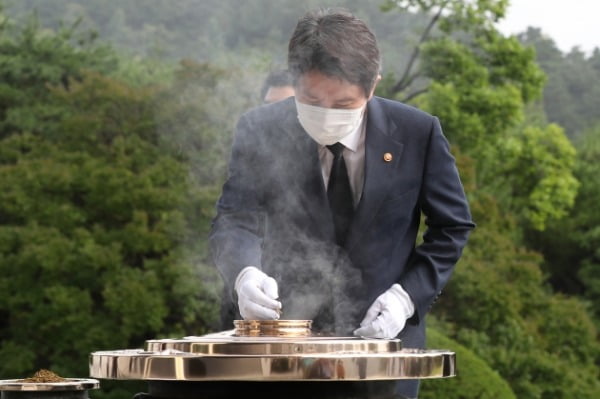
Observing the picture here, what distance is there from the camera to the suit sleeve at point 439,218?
13.9 feet

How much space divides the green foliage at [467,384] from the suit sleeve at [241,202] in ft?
26.7

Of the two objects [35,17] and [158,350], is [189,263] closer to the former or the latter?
[35,17]

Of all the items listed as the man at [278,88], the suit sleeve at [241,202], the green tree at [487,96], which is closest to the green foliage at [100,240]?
the green tree at [487,96]

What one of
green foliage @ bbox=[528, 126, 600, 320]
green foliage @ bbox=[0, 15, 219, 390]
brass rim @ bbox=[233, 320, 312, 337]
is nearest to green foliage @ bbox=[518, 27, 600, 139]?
green foliage @ bbox=[528, 126, 600, 320]

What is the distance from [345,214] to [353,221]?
2.1 inches

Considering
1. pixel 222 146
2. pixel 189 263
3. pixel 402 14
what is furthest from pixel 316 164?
pixel 402 14

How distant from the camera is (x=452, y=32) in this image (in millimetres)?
24531

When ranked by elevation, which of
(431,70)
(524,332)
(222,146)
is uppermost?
(431,70)

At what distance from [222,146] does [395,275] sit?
11.5 metres

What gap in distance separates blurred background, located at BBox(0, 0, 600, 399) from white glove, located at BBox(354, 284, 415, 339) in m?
8.54

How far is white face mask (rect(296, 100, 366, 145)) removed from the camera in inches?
157

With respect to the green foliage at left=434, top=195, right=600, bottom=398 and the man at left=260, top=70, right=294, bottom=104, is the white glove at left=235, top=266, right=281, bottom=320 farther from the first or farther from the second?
the green foliage at left=434, top=195, right=600, bottom=398

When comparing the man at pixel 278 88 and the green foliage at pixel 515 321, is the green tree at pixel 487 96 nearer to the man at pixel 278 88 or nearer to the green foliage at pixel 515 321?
the green foliage at pixel 515 321

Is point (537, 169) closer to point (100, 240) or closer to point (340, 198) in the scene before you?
point (100, 240)
